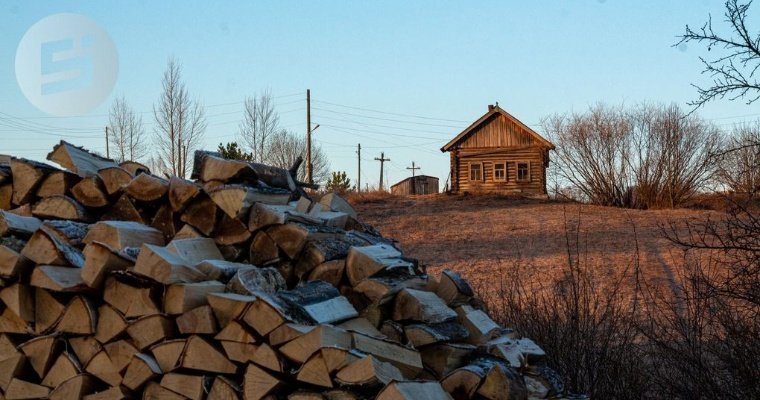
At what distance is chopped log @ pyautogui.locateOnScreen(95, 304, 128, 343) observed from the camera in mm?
3688

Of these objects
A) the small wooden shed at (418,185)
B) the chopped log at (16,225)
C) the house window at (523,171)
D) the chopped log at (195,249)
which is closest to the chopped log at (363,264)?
the chopped log at (195,249)

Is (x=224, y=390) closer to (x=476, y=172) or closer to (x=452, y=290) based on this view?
(x=452, y=290)

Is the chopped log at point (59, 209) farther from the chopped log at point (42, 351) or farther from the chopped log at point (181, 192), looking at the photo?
the chopped log at point (42, 351)

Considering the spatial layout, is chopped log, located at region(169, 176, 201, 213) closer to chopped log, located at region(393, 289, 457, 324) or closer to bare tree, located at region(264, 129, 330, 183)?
chopped log, located at region(393, 289, 457, 324)

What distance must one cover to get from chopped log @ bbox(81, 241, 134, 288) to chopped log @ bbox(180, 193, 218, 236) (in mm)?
749

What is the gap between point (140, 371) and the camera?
353 cm

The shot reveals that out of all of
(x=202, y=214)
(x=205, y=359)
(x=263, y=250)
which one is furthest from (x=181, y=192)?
(x=205, y=359)

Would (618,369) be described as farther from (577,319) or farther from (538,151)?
(538,151)

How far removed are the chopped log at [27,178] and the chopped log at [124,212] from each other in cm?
52

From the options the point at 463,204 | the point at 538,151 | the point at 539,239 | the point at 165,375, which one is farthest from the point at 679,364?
the point at 538,151

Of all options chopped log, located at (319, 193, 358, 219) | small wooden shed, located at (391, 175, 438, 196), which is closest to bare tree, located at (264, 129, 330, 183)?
small wooden shed, located at (391, 175, 438, 196)

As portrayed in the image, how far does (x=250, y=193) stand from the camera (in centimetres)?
435

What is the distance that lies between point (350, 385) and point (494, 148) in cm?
3227

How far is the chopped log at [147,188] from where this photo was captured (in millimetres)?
4535
